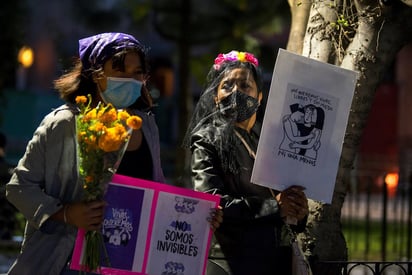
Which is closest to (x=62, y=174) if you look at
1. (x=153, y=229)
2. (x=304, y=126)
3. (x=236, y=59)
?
(x=153, y=229)

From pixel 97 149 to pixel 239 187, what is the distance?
0.98 metres

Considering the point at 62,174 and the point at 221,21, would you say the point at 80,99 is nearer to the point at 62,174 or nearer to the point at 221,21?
the point at 62,174

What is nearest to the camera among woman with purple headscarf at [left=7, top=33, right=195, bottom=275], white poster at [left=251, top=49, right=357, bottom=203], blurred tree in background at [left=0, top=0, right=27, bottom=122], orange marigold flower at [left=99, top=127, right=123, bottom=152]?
orange marigold flower at [left=99, top=127, right=123, bottom=152]

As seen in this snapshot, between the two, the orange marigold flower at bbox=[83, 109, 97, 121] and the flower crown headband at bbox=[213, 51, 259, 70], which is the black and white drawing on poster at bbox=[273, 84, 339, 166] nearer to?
the flower crown headband at bbox=[213, 51, 259, 70]

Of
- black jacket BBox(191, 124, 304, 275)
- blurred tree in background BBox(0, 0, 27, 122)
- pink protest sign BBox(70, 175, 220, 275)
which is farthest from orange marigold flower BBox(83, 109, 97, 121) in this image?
blurred tree in background BBox(0, 0, 27, 122)

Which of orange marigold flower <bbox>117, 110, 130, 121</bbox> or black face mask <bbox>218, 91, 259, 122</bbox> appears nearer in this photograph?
orange marigold flower <bbox>117, 110, 130, 121</bbox>

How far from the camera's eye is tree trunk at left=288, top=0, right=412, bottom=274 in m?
5.81

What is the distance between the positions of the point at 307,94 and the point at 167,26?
11642 mm

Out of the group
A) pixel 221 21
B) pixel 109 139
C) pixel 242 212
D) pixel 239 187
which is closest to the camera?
pixel 109 139

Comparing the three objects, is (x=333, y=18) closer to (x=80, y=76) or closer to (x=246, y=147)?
(x=246, y=147)

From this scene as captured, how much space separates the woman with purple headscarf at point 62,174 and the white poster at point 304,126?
0.60 m

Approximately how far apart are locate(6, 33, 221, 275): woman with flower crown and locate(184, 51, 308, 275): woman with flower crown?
17.1 inches

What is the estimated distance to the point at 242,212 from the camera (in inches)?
173

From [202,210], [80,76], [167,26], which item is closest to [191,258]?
[202,210]
